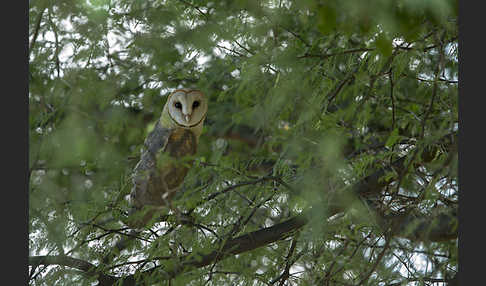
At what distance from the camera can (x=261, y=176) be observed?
2.24m

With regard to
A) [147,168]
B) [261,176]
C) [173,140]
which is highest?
[173,140]

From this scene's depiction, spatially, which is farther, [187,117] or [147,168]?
[187,117]

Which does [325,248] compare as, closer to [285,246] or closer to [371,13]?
[285,246]

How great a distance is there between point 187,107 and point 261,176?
0.54 metres

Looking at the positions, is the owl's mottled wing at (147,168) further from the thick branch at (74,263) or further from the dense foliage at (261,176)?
the thick branch at (74,263)

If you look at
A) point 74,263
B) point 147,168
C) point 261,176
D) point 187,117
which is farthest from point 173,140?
point 74,263

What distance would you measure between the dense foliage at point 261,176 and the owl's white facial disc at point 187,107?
15cm

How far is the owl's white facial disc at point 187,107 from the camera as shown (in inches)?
99.2

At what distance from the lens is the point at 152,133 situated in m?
2.70

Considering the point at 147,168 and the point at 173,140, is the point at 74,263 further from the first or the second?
the point at 173,140

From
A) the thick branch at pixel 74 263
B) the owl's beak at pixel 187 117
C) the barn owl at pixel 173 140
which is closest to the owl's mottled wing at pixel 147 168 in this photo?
the barn owl at pixel 173 140

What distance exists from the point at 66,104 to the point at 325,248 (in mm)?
1256

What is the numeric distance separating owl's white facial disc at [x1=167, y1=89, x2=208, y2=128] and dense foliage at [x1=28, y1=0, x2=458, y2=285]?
0.15 metres

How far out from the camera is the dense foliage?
186 centimetres
